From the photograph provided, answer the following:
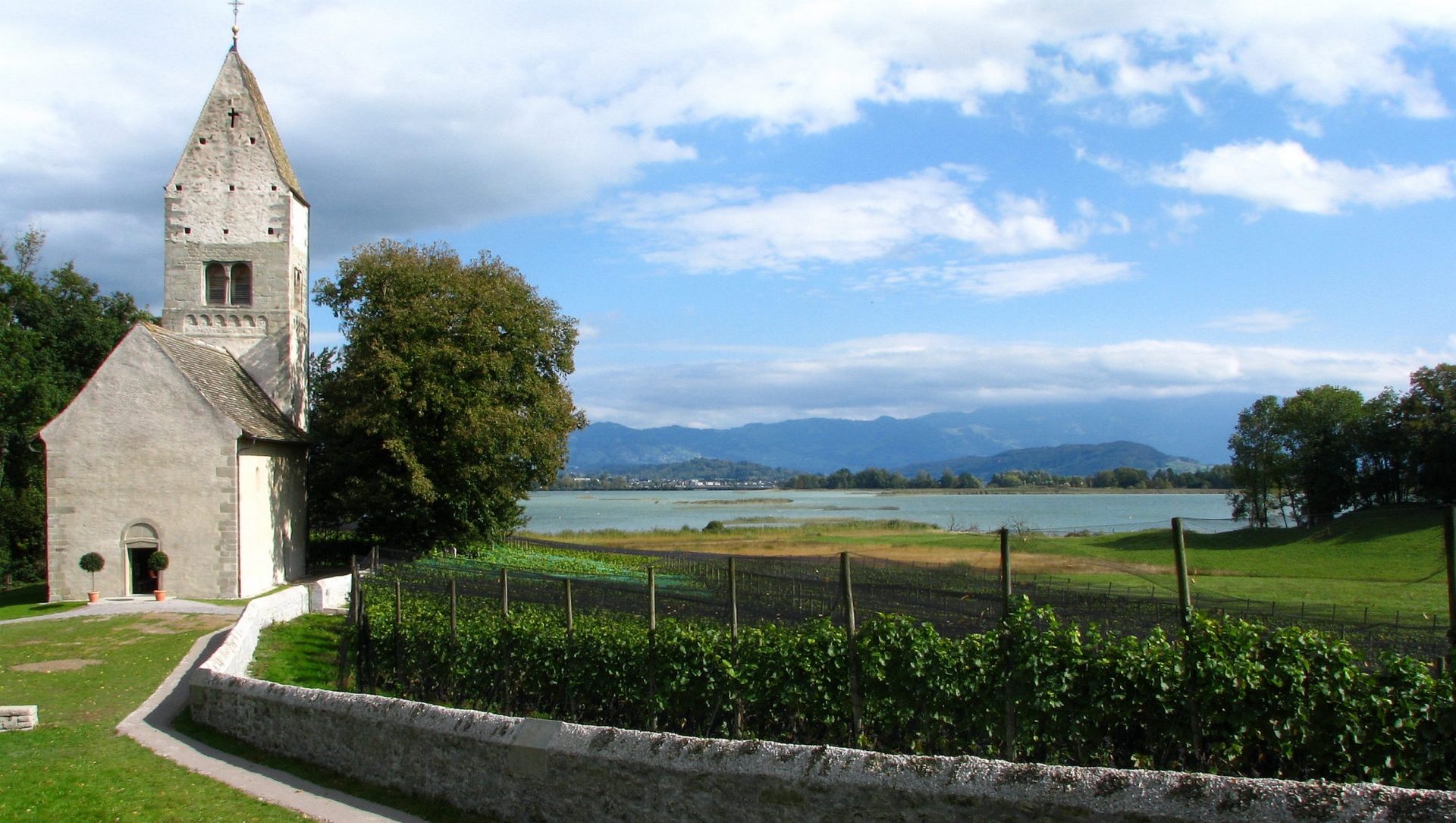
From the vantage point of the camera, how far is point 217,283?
3616cm

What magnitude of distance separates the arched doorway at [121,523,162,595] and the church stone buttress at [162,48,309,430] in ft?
26.2

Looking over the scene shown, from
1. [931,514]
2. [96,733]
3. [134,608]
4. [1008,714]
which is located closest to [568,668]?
[1008,714]

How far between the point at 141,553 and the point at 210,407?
15.7 feet

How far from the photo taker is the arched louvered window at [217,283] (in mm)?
36062

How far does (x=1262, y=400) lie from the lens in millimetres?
83500

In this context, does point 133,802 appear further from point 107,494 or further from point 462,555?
point 462,555

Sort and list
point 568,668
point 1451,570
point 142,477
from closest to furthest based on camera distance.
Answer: point 1451,570 → point 568,668 → point 142,477

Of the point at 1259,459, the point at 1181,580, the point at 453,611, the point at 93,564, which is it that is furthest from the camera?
the point at 1259,459

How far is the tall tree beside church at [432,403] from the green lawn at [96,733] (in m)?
9.71

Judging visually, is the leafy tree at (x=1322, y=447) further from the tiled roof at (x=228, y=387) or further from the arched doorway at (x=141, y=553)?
the arched doorway at (x=141, y=553)

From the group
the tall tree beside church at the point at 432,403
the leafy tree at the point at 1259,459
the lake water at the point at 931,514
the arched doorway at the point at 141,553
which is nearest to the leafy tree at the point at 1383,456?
the leafy tree at the point at 1259,459

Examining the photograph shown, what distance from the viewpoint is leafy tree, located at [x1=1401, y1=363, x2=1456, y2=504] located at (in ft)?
199

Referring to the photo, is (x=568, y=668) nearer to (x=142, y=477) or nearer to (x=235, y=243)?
(x=142, y=477)

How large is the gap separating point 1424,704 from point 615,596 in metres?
9.45
